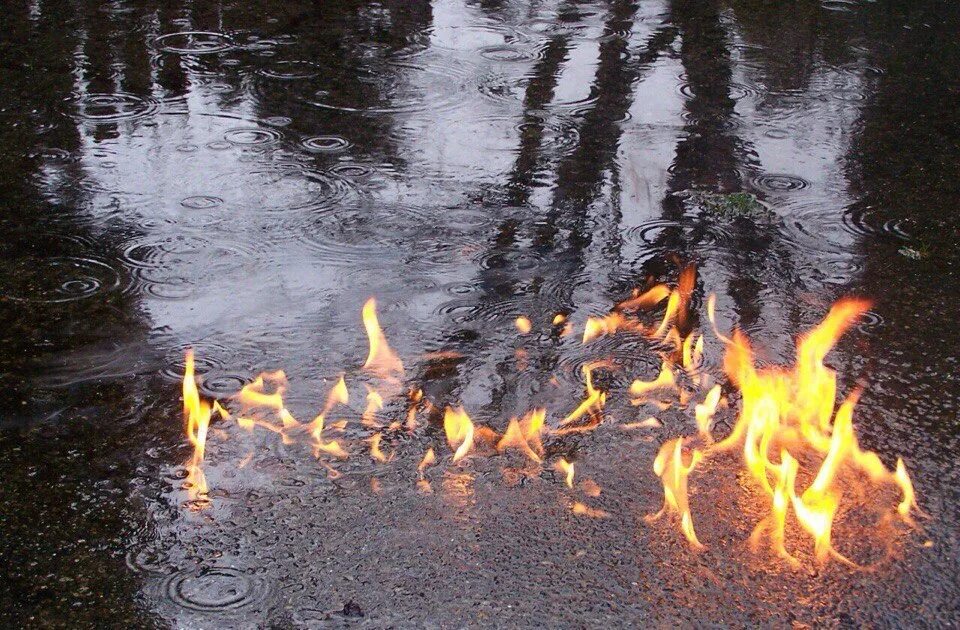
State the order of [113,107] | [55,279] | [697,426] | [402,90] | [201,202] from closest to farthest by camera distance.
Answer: [697,426] → [55,279] → [201,202] → [113,107] → [402,90]

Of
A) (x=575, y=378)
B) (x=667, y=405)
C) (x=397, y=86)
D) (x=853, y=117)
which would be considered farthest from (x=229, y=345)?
(x=853, y=117)

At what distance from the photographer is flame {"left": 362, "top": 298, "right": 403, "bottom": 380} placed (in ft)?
13.8

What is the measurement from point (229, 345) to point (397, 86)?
3.80 meters

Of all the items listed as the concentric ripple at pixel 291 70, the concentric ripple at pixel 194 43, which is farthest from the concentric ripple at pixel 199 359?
the concentric ripple at pixel 194 43

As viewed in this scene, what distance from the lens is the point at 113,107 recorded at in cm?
706

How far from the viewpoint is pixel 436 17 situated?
957cm

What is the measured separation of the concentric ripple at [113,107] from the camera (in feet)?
22.6

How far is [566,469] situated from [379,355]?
42.5 inches

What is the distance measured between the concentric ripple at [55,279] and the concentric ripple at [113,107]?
2146 millimetres

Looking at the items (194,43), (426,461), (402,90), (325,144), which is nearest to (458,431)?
(426,461)

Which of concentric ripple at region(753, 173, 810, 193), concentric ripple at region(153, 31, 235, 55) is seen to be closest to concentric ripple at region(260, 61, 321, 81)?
concentric ripple at region(153, 31, 235, 55)

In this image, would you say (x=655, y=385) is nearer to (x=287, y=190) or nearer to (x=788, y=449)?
(x=788, y=449)

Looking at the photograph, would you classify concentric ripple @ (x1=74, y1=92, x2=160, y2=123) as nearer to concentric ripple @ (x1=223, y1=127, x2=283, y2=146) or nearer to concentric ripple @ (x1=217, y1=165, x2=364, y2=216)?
concentric ripple @ (x1=223, y1=127, x2=283, y2=146)

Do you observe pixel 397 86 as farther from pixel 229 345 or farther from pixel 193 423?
pixel 193 423
